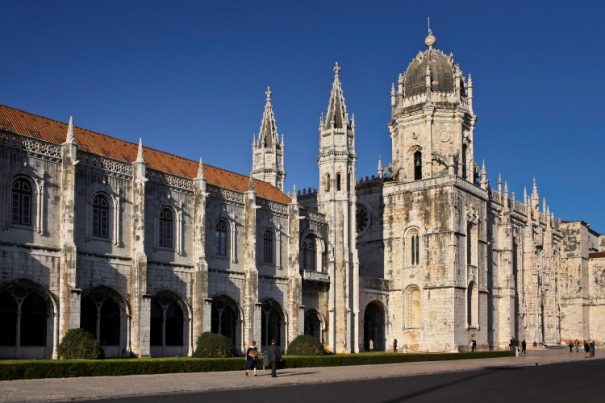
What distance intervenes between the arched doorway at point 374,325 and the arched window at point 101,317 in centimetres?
2647

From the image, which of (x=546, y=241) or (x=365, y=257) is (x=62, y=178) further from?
(x=546, y=241)

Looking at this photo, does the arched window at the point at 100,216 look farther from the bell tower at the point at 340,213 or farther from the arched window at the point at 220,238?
the bell tower at the point at 340,213

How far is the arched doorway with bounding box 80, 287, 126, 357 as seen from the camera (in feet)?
127

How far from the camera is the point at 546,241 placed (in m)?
84.4

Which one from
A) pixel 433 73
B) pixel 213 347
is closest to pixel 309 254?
pixel 213 347

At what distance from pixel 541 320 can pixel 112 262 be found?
2122 inches

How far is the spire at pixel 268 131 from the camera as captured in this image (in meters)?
63.0

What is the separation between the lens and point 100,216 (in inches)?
1570

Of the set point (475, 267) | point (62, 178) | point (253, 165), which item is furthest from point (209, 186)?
point (475, 267)

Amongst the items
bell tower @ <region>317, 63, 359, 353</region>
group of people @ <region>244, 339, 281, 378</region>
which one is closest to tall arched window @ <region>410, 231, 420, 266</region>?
bell tower @ <region>317, 63, 359, 353</region>

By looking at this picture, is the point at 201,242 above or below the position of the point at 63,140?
below

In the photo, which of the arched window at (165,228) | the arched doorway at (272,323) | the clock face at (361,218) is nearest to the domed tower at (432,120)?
the clock face at (361,218)

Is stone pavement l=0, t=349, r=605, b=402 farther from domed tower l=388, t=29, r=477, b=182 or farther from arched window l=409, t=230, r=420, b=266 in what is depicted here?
domed tower l=388, t=29, r=477, b=182

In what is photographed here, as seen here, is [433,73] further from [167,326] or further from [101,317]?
[101,317]
